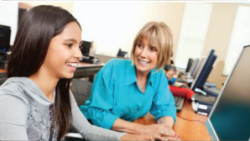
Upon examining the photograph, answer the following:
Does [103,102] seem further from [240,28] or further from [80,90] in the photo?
[240,28]

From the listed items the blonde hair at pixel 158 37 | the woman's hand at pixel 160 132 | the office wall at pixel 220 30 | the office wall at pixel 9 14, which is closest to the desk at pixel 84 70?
the office wall at pixel 9 14

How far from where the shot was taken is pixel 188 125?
48.4 inches

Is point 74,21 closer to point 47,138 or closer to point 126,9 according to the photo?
point 47,138

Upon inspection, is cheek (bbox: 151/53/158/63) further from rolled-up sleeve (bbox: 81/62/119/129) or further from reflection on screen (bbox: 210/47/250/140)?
reflection on screen (bbox: 210/47/250/140)

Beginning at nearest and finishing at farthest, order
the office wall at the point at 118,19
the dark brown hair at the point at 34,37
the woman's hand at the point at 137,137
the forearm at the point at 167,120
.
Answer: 1. the dark brown hair at the point at 34,37
2. the woman's hand at the point at 137,137
3. the forearm at the point at 167,120
4. the office wall at the point at 118,19

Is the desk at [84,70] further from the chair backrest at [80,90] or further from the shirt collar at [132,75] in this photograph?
the shirt collar at [132,75]

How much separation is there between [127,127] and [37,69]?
60 cm

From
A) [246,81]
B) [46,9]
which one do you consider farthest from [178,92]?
[46,9]

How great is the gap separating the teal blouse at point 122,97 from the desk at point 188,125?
0.05 m

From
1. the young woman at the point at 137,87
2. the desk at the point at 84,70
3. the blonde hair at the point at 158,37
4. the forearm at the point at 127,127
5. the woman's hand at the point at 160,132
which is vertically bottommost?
the desk at the point at 84,70

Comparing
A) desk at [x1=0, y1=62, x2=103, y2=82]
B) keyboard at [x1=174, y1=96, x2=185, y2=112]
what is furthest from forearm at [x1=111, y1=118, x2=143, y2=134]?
desk at [x1=0, y1=62, x2=103, y2=82]

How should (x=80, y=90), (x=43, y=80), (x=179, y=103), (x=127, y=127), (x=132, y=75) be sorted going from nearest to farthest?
(x=43, y=80) < (x=127, y=127) < (x=132, y=75) < (x=80, y=90) < (x=179, y=103)

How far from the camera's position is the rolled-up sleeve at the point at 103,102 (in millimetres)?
1162

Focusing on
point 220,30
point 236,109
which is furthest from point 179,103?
point 220,30
